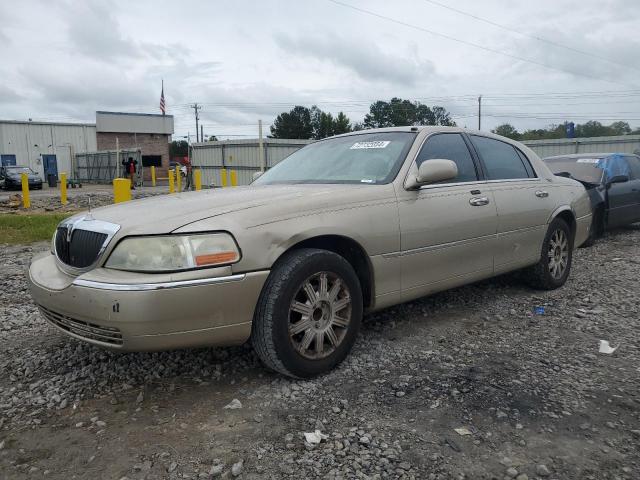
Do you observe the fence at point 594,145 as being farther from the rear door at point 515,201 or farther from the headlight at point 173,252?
the headlight at point 173,252

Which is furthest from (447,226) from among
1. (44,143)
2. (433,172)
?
(44,143)

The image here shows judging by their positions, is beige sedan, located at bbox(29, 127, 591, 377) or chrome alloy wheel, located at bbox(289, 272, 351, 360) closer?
beige sedan, located at bbox(29, 127, 591, 377)

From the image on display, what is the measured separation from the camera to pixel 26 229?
9719 mm

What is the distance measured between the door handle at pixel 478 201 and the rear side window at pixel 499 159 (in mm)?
343

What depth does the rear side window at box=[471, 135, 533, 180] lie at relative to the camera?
4.65 m

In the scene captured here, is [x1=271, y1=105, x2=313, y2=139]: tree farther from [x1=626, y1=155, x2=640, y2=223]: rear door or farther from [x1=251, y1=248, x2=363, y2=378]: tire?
[x1=251, y1=248, x2=363, y2=378]: tire

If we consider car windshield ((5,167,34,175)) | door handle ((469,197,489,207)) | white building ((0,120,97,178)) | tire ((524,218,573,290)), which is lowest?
tire ((524,218,573,290))

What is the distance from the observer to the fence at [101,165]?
35922 millimetres

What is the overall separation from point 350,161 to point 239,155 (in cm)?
2390

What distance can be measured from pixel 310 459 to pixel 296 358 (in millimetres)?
717

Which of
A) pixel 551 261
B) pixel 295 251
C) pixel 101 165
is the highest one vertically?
pixel 101 165

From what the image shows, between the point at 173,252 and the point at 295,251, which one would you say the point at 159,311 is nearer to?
the point at 173,252

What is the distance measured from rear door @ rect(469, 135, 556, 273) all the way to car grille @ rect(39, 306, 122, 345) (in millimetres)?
3070

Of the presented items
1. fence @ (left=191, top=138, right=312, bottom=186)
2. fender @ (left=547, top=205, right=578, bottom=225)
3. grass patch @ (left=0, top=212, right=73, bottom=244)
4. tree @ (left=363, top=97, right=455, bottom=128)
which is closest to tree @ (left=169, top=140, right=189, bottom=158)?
tree @ (left=363, top=97, right=455, bottom=128)
